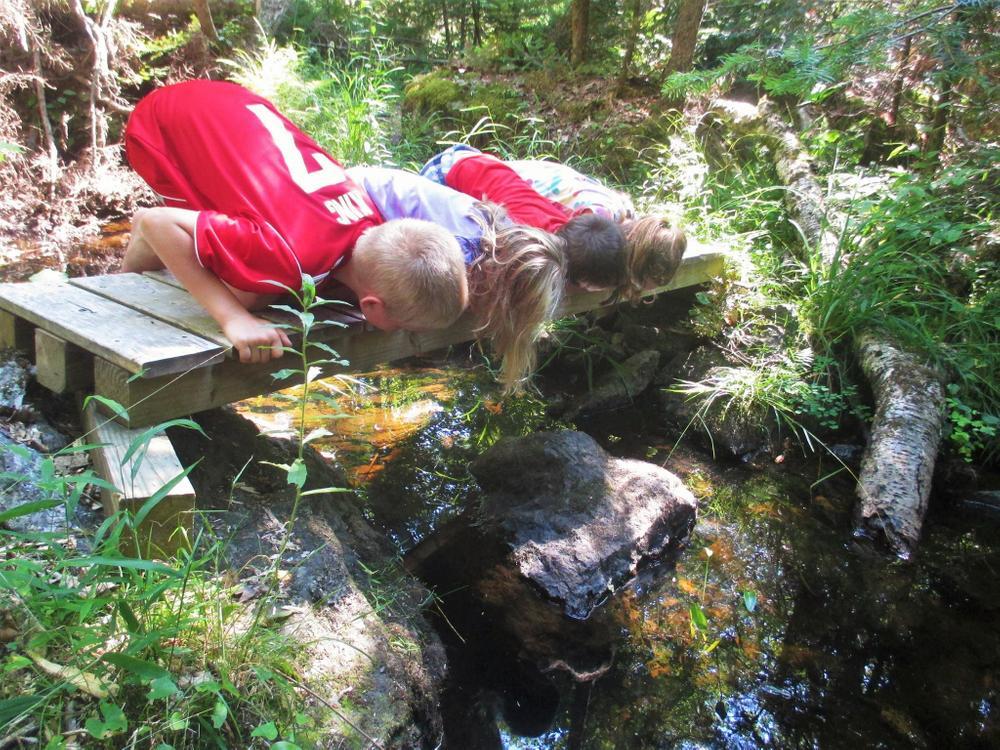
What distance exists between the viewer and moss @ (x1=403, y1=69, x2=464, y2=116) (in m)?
Answer: 6.22

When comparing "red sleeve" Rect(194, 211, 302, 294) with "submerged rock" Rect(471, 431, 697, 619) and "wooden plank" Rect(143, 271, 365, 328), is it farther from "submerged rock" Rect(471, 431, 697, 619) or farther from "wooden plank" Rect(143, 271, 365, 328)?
"submerged rock" Rect(471, 431, 697, 619)

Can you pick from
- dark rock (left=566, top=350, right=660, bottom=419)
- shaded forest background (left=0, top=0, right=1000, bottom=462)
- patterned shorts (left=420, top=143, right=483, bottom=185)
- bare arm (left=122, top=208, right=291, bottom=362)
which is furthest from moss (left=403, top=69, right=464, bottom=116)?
bare arm (left=122, top=208, right=291, bottom=362)

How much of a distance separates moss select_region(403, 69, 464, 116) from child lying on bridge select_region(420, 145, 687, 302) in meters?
2.70

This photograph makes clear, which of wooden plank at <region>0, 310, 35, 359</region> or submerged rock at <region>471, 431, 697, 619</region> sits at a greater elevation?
wooden plank at <region>0, 310, 35, 359</region>

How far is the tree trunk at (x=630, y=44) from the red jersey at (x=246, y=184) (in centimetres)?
379

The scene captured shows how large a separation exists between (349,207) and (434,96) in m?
4.03

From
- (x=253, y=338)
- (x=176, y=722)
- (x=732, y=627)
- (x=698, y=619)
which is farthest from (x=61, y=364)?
(x=732, y=627)

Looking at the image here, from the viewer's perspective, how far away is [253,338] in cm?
226

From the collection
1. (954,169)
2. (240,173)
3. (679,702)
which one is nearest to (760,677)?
(679,702)

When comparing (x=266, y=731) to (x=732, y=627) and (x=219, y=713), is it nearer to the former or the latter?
(x=219, y=713)

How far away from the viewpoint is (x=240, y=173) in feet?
8.39

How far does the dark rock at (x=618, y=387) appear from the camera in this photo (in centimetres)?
413

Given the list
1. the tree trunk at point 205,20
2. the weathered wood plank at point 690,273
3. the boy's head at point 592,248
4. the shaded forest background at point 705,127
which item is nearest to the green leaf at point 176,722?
the boy's head at point 592,248

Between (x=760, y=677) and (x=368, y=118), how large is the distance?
4.43m
